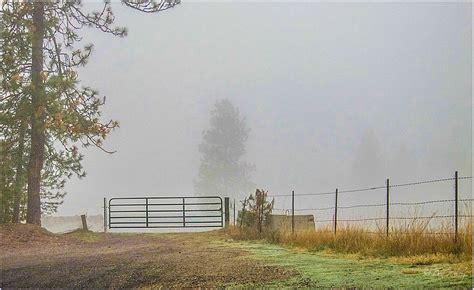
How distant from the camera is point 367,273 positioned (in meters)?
5.84

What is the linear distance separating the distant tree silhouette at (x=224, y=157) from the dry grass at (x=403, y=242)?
22273 millimetres

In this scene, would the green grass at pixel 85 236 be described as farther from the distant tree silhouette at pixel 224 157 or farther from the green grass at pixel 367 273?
the distant tree silhouette at pixel 224 157

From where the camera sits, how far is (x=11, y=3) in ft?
44.1

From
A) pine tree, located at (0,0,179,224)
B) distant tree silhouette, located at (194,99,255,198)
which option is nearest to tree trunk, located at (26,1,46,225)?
pine tree, located at (0,0,179,224)

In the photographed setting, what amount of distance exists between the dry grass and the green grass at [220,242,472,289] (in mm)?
345

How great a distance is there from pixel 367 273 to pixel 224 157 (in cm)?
2726

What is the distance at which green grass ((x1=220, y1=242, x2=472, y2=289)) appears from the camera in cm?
512

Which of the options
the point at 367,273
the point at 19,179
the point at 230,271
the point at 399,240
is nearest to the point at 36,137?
the point at 19,179

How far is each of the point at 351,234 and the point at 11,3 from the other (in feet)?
34.4

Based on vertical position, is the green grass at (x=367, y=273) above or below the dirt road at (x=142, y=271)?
above

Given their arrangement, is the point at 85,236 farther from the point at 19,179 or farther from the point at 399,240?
the point at 399,240

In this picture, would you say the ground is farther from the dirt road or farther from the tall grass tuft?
the tall grass tuft

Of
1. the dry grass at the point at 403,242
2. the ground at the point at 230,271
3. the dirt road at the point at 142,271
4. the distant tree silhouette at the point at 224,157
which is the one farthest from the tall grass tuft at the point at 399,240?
the distant tree silhouette at the point at 224,157

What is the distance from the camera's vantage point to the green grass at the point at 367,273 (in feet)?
16.8
